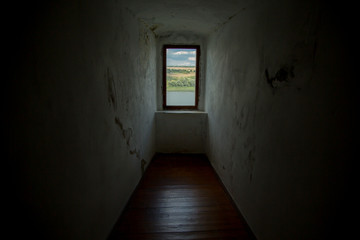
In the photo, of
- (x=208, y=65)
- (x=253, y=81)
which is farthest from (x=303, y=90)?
(x=208, y=65)

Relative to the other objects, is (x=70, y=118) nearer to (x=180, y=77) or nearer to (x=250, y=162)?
(x=250, y=162)

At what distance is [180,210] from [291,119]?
1.54 m

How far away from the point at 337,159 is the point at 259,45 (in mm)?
1129

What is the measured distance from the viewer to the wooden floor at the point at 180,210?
6.00 ft

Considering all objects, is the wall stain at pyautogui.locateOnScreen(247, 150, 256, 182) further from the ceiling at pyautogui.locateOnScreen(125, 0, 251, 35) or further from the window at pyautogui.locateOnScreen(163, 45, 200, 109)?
the window at pyautogui.locateOnScreen(163, 45, 200, 109)

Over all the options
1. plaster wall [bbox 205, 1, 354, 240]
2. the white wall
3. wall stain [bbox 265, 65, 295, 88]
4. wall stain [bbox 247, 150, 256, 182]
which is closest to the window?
the white wall

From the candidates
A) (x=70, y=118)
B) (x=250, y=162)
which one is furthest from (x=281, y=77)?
(x=70, y=118)

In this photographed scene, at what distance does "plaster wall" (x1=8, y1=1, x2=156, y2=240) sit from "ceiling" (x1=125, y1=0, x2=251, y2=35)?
270 mm

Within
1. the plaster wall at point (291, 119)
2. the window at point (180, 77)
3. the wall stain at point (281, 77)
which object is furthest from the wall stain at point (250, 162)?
the window at point (180, 77)

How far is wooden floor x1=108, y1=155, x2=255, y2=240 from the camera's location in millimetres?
1829

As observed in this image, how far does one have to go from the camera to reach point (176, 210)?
2.18 metres

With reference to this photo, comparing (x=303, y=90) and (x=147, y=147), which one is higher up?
(x=303, y=90)

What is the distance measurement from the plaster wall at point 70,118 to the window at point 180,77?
1756 mm

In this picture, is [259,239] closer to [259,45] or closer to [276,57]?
[276,57]
